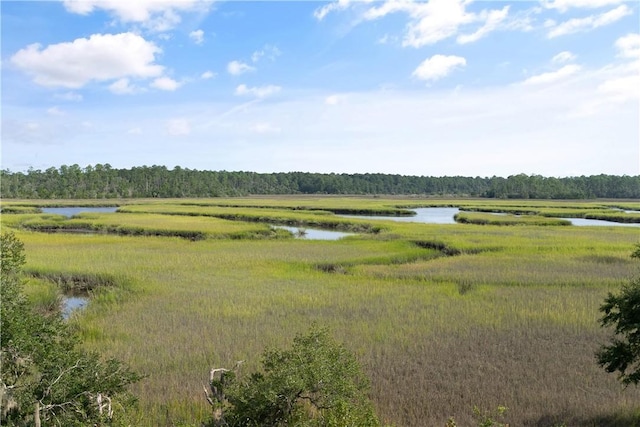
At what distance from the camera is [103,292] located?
21.7m

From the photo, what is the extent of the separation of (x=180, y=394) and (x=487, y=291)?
15145 mm

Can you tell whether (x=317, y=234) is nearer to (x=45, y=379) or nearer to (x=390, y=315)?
(x=390, y=315)

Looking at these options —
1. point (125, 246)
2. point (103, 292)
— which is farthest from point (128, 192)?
point (103, 292)

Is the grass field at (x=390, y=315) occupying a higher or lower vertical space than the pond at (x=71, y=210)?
higher

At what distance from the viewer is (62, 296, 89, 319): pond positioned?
61.3 ft

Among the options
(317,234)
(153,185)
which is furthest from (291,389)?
(153,185)

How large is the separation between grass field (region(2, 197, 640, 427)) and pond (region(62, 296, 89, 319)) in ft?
2.47

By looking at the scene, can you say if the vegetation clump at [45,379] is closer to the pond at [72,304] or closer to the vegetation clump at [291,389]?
the vegetation clump at [291,389]

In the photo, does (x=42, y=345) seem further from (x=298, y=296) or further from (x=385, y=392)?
(x=298, y=296)

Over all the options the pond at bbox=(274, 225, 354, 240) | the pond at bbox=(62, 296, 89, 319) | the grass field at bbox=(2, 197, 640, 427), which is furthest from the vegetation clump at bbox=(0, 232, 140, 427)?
the pond at bbox=(274, 225, 354, 240)

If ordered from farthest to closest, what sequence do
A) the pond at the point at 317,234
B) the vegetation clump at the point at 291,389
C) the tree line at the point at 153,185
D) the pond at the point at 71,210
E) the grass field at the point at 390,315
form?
the tree line at the point at 153,185 → the pond at the point at 71,210 → the pond at the point at 317,234 → the grass field at the point at 390,315 → the vegetation clump at the point at 291,389

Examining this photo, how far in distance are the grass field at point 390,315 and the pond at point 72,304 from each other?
2.47 ft

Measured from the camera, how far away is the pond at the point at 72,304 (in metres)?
18.7

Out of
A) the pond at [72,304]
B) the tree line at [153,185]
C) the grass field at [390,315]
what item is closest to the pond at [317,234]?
the grass field at [390,315]
